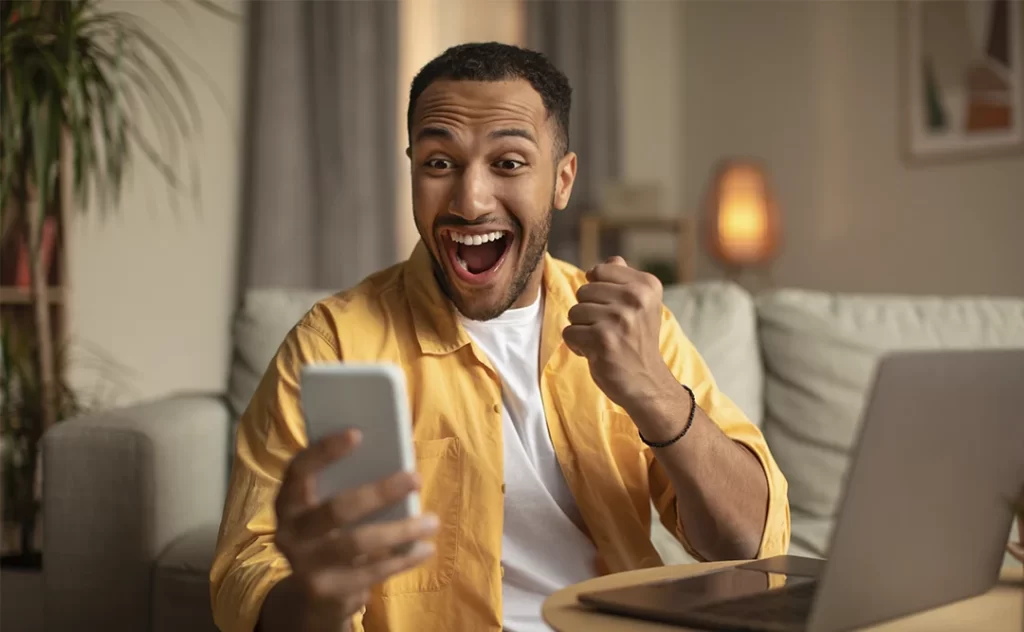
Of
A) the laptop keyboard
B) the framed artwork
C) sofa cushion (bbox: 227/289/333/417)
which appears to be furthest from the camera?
the framed artwork

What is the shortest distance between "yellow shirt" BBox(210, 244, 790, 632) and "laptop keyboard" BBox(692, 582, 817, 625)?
0.41 meters

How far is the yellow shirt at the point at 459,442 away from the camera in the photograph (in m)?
1.26

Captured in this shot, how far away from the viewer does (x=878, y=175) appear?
4.25 metres

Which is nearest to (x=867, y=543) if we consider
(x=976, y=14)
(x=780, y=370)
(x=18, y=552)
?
(x=780, y=370)

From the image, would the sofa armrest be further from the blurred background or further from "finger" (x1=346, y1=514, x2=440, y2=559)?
"finger" (x1=346, y1=514, x2=440, y2=559)

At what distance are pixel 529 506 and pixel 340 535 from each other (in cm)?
61

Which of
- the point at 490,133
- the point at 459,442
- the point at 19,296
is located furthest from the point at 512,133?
the point at 19,296

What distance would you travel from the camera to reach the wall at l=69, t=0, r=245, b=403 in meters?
3.09

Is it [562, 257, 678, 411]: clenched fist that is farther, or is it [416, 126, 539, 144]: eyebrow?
[416, 126, 539, 144]: eyebrow

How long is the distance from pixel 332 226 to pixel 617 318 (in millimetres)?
2599

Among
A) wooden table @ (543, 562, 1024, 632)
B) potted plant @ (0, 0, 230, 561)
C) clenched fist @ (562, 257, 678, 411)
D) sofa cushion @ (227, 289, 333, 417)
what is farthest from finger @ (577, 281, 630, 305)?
potted plant @ (0, 0, 230, 561)

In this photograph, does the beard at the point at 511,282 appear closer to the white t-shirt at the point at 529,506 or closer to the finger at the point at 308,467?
the white t-shirt at the point at 529,506

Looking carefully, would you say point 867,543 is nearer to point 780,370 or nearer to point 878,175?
point 780,370

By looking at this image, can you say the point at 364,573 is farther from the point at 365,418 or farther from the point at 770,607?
the point at 770,607
